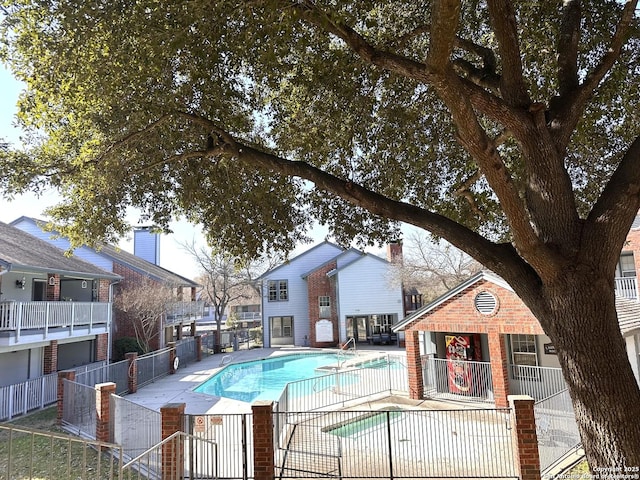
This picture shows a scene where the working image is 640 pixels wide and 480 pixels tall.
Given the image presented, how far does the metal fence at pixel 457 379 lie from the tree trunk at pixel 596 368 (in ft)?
33.5

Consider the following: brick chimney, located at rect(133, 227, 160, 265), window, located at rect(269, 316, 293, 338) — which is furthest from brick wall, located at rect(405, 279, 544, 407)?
brick chimney, located at rect(133, 227, 160, 265)

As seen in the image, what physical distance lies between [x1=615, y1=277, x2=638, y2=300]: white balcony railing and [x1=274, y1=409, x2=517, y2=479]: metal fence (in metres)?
12.7

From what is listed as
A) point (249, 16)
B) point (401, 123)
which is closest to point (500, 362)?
point (401, 123)

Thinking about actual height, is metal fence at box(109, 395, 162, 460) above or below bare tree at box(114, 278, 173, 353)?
below

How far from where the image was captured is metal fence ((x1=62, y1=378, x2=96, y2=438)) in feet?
39.1

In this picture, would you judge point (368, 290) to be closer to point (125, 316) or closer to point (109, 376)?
point (125, 316)

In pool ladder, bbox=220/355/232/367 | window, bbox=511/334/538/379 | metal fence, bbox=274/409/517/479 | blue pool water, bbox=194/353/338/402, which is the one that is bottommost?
blue pool water, bbox=194/353/338/402

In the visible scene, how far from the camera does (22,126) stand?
7711 millimetres

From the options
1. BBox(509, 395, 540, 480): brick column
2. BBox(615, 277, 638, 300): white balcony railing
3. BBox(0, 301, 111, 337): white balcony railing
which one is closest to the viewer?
BBox(509, 395, 540, 480): brick column

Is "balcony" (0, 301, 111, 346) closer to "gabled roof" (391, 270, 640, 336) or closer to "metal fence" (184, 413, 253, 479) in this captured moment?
"metal fence" (184, 413, 253, 479)

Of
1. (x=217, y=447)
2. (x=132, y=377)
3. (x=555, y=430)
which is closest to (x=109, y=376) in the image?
(x=132, y=377)

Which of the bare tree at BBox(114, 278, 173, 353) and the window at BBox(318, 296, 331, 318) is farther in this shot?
the window at BBox(318, 296, 331, 318)

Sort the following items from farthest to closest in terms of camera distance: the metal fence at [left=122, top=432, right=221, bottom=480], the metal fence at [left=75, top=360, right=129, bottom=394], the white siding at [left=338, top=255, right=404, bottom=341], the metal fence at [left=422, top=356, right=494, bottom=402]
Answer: the white siding at [left=338, top=255, right=404, bottom=341] < the metal fence at [left=75, top=360, right=129, bottom=394] < the metal fence at [left=422, top=356, right=494, bottom=402] < the metal fence at [left=122, top=432, right=221, bottom=480]

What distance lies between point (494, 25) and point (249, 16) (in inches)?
125
